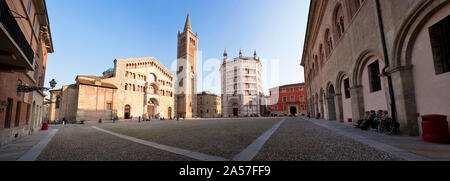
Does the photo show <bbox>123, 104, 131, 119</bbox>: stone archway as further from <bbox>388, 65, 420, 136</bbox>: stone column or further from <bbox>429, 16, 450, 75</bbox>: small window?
<bbox>429, 16, 450, 75</bbox>: small window

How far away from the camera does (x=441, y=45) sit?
553cm

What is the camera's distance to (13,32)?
16.6ft

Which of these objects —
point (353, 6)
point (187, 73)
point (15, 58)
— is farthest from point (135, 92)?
point (353, 6)

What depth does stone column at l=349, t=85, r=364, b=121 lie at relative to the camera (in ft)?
35.6

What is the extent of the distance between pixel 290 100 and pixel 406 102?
1807 inches

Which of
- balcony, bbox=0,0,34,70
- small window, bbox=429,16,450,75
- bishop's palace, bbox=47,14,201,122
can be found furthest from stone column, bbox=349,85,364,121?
bishop's palace, bbox=47,14,201,122

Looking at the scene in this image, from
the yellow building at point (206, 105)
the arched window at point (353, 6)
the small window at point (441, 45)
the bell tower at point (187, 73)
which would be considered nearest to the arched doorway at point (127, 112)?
the bell tower at point (187, 73)

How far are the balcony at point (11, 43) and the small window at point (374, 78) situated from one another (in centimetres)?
1505

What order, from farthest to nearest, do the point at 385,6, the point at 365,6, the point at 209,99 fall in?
the point at 209,99 < the point at 365,6 < the point at 385,6
